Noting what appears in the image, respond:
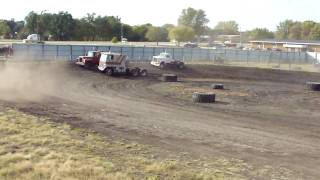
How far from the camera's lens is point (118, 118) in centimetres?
1933

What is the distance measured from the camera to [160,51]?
71.5 m

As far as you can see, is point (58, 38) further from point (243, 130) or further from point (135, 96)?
point (243, 130)

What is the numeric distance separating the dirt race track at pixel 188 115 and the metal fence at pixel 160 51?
20.4m

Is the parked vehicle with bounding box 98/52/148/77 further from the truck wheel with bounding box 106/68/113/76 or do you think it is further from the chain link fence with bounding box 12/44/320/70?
the chain link fence with bounding box 12/44/320/70

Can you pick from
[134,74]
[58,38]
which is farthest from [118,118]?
[58,38]


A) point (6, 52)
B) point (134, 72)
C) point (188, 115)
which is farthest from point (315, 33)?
point (188, 115)

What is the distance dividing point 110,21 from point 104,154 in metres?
136

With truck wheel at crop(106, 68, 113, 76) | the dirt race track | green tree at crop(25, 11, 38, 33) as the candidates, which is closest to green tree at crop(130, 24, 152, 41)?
green tree at crop(25, 11, 38, 33)

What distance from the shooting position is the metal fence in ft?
Result: 193

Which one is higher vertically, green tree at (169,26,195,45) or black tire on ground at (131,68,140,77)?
green tree at (169,26,195,45)

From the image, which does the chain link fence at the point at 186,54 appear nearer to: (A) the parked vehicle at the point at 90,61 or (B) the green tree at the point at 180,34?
(A) the parked vehicle at the point at 90,61

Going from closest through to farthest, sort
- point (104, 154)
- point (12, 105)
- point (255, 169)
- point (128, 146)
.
Result: point (255, 169)
point (104, 154)
point (128, 146)
point (12, 105)

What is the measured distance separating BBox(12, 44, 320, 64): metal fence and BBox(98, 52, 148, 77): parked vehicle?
1494 centimetres

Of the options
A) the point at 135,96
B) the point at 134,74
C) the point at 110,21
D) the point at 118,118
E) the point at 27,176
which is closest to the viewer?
the point at 27,176
